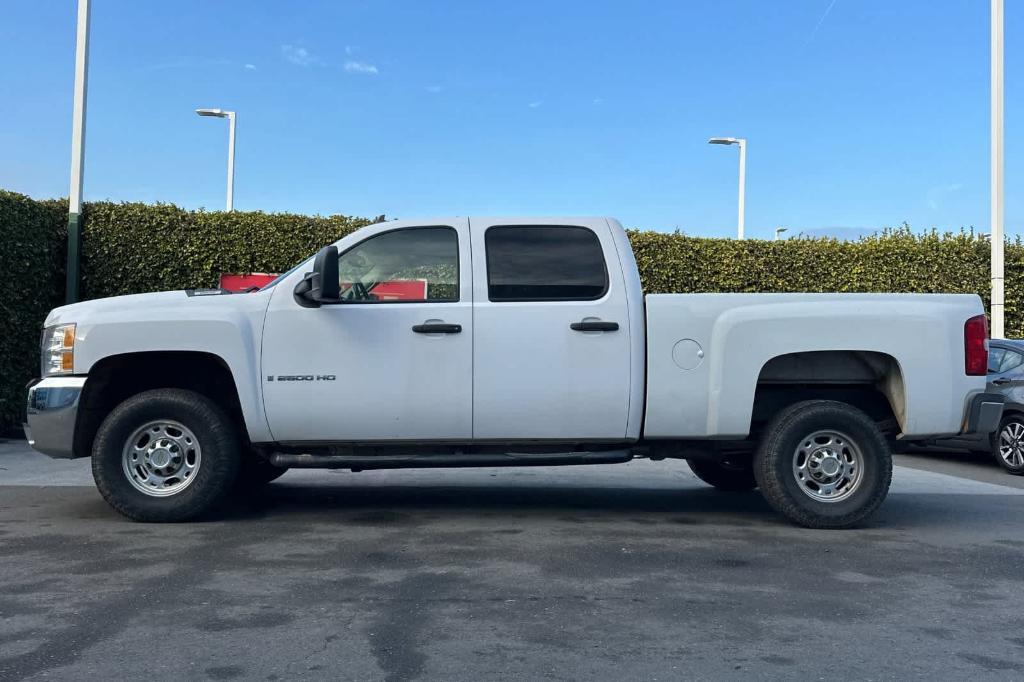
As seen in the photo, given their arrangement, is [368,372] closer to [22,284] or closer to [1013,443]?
[1013,443]

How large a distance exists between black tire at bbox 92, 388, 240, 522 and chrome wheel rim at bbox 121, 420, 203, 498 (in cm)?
2

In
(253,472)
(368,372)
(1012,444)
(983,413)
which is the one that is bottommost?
(253,472)

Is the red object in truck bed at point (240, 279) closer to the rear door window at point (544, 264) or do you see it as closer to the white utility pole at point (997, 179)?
the rear door window at point (544, 264)

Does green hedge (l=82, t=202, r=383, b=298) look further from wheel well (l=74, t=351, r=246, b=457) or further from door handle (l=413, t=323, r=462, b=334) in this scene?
door handle (l=413, t=323, r=462, b=334)

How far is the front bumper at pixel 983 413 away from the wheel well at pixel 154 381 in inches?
198

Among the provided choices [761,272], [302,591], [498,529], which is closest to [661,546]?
[498,529]

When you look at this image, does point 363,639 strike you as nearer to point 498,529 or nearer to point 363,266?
point 498,529

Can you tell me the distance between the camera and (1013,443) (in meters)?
10.6

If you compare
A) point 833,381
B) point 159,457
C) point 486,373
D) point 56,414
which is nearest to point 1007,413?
point 833,381

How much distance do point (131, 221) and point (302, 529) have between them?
9.15 m

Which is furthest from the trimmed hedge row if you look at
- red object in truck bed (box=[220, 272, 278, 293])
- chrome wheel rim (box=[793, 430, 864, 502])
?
chrome wheel rim (box=[793, 430, 864, 502])

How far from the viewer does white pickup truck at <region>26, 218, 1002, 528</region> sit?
6.34 metres

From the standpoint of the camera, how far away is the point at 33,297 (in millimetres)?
13062

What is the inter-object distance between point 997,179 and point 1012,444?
6.09m
